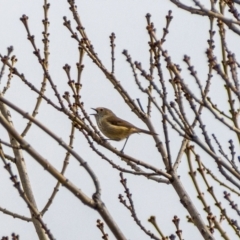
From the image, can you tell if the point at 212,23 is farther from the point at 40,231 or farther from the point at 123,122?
the point at 123,122

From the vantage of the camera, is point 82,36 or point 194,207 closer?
point 194,207

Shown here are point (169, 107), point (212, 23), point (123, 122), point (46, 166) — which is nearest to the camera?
Result: point (46, 166)

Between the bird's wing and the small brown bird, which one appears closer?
the small brown bird

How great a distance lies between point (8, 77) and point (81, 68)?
1095 millimetres

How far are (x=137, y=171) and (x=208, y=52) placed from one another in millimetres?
1549

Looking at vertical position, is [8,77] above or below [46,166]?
above

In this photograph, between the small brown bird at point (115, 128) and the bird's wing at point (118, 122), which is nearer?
the small brown bird at point (115, 128)

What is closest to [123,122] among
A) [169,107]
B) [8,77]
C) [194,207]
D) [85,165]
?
[8,77]

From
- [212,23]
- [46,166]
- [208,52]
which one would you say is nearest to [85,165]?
[46,166]

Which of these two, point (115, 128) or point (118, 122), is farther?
point (118, 122)

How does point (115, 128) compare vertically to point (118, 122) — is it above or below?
below

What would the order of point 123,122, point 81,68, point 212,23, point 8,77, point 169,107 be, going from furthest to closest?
point 123,122
point 8,77
point 81,68
point 212,23
point 169,107

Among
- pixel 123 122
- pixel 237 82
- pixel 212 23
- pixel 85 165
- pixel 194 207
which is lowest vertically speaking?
pixel 85 165

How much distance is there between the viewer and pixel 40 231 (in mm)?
5363
